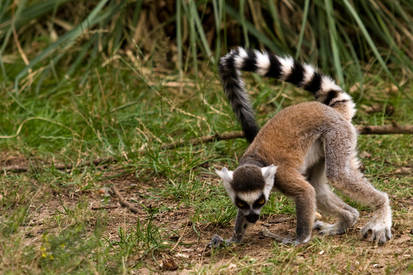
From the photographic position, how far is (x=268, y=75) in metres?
4.00

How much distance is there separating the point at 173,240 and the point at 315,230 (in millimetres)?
912

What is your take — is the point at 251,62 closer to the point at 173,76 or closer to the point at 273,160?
the point at 273,160

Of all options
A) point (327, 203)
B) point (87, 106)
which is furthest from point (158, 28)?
point (327, 203)

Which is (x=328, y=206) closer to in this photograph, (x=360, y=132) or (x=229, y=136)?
(x=360, y=132)

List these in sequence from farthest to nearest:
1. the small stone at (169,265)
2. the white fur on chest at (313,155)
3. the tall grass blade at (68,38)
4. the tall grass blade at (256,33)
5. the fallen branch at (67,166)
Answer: the tall grass blade at (256,33) → the tall grass blade at (68,38) → the fallen branch at (67,166) → the white fur on chest at (313,155) → the small stone at (169,265)

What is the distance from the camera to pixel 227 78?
4.14 meters

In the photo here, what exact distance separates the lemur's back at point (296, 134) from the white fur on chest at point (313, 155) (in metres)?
0.04

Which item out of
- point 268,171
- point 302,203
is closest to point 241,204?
point 268,171

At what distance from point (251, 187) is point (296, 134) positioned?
63 centimetres

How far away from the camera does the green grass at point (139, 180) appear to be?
303 centimetres

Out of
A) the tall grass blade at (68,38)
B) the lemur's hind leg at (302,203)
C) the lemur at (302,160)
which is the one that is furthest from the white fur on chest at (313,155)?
the tall grass blade at (68,38)

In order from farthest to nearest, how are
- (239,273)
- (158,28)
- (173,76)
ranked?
(158,28)
(173,76)
(239,273)

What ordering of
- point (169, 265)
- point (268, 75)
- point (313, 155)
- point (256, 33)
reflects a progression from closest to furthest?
point (169, 265)
point (313, 155)
point (268, 75)
point (256, 33)

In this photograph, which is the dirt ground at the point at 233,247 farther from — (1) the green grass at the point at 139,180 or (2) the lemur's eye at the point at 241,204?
(2) the lemur's eye at the point at 241,204
